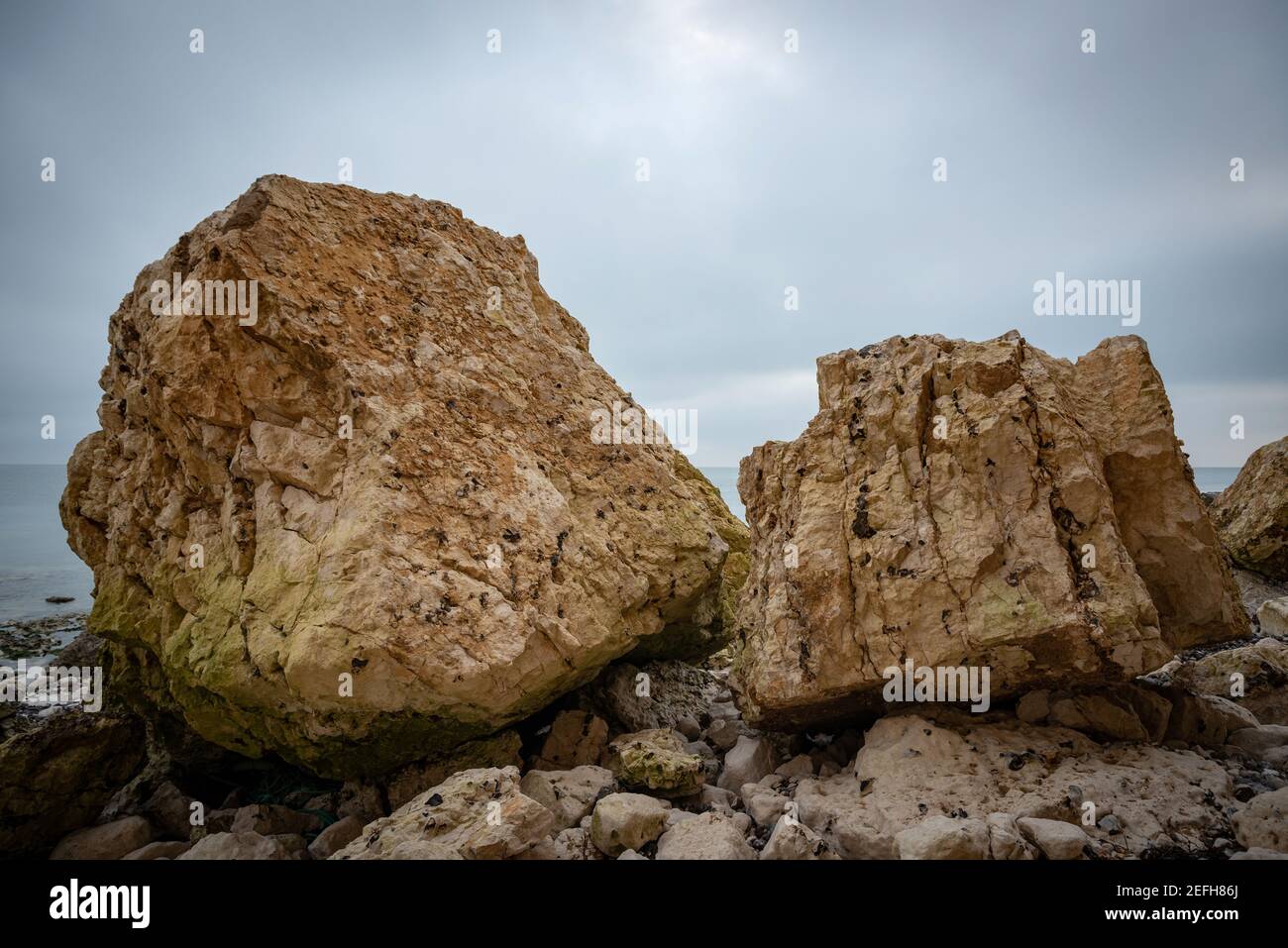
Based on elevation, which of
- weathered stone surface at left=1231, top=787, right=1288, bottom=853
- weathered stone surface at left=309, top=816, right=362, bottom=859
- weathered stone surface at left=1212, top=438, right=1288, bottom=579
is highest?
weathered stone surface at left=1212, top=438, right=1288, bottom=579

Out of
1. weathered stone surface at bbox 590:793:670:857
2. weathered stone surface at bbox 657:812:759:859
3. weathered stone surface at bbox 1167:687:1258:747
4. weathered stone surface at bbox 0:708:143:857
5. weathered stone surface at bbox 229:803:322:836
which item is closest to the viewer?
weathered stone surface at bbox 657:812:759:859

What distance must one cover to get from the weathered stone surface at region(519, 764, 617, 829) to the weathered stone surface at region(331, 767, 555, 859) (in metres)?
0.36

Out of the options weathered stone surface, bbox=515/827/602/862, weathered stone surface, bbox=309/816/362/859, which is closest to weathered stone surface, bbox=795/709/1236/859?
weathered stone surface, bbox=515/827/602/862

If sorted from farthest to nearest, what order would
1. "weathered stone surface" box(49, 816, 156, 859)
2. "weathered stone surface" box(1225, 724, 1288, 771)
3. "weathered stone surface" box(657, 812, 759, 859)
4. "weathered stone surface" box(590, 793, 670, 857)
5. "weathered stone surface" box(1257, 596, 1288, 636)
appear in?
"weathered stone surface" box(1257, 596, 1288, 636), "weathered stone surface" box(49, 816, 156, 859), "weathered stone surface" box(1225, 724, 1288, 771), "weathered stone surface" box(590, 793, 670, 857), "weathered stone surface" box(657, 812, 759, 859)

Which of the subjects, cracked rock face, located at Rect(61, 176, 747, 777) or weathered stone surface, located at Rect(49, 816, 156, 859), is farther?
weathered stone surface, located at Rect(49, 816, 156, 859)

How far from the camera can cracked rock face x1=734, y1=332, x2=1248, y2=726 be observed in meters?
4.56

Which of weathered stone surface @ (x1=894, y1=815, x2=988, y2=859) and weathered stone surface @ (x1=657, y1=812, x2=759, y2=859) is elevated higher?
weathered stone surface @ (x1=894, y1=815, x2=988, y2=859)

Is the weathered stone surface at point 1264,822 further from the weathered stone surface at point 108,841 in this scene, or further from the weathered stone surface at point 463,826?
the weathered stone surface at point 108,841

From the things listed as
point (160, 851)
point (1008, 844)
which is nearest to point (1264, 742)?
point (1008, 844)

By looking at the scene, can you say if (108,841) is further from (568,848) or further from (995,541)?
(995,541)

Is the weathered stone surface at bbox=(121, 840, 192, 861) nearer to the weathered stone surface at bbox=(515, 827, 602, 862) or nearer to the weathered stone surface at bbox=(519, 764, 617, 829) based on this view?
the weathered stone surface at bbox=(519, 764, 617, 829)

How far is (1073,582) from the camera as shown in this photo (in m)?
4.55

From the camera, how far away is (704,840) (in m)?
4.04

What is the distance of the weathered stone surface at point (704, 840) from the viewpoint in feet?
12.8
